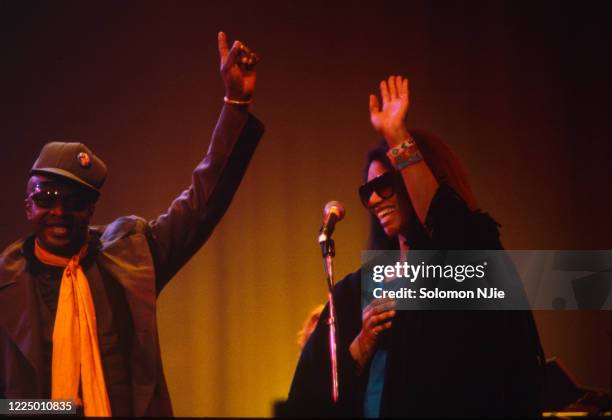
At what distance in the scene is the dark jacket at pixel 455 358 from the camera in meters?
2.98

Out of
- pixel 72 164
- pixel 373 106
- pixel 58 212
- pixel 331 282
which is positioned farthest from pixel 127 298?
pixel 373 106

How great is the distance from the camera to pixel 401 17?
403 cm

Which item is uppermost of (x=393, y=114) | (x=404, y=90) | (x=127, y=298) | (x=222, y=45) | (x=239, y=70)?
(x=222, y=45)

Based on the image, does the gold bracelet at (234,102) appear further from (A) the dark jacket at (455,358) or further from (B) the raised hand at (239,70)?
(A) the dark jacket at (455,358)

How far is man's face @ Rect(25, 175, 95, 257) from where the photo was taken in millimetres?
3404

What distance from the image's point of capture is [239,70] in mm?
3566

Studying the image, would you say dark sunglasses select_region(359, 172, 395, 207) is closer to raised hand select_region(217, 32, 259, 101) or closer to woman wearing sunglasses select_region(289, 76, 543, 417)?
woman wearing sunglasses select_region(289, 76, 543, 417)

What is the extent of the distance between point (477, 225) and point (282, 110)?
4.19 ft

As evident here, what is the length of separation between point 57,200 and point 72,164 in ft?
0.56

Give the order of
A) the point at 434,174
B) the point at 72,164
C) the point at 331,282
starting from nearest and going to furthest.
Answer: the point at 331,282, the point at 434,174, the point at 72,164

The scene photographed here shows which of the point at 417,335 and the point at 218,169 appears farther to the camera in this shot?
the point at 218,169

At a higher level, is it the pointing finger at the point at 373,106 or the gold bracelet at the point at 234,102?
the gold bracelet at the point at 234,102

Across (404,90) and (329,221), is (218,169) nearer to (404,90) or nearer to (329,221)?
(329,221)

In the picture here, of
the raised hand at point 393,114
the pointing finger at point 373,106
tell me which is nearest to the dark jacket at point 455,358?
the raised hand at point 393,114
